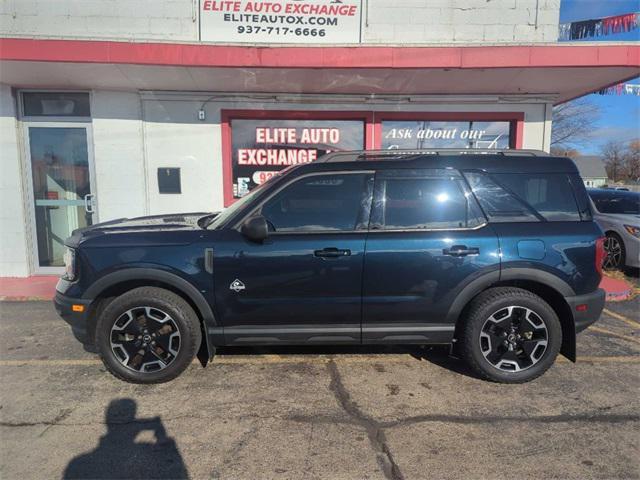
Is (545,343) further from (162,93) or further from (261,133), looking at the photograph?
(162,93)

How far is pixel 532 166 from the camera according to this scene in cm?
368

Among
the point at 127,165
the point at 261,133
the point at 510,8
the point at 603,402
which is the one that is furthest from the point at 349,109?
the point at 603,402

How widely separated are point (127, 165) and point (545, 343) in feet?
22.6

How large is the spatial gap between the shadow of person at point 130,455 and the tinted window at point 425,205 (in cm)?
220

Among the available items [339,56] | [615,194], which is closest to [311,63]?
[339,56]

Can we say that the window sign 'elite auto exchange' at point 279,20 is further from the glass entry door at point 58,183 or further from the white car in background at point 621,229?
the white car in background at point 621,229

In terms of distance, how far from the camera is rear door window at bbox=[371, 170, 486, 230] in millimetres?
3535

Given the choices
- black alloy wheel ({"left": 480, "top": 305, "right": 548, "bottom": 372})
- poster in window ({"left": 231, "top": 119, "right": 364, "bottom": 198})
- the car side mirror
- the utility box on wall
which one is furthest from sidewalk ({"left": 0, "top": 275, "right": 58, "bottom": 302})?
black alloy wheel ({"left": 480, "top": 305, "right": 548, "bottom": 372})

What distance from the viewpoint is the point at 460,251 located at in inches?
135

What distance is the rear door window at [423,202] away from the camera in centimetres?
354

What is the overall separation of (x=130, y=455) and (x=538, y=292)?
335 cm

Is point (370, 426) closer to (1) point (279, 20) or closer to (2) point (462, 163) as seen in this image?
(2) point (462, 163)

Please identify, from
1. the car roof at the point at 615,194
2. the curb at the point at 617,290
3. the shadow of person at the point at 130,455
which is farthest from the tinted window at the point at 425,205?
the car roof at the point at 615,194

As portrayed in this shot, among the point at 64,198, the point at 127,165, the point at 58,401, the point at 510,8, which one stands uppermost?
the point at 510,8
